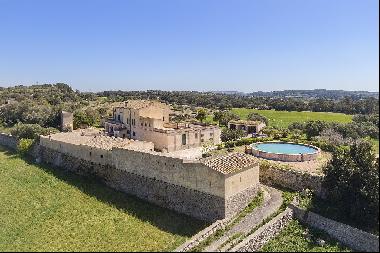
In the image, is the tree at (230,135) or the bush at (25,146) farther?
the tree at (230,135)

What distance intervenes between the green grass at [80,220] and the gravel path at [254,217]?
7.81ft

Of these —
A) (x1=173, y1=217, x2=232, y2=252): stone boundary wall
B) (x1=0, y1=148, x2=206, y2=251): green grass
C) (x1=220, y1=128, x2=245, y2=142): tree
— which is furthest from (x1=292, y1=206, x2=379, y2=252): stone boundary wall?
(x1=220, y1=128, x2=245, y2=142): tree

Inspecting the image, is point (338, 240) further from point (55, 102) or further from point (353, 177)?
point (55, 102)

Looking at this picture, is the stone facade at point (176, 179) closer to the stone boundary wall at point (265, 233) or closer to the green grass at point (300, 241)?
the stone boundary wall at point (265, 233)

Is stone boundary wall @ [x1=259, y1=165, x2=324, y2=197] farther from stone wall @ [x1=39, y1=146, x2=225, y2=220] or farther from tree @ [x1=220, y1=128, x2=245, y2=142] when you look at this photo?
tree @ [x1=220, y1=128, x2=245, y2=142]

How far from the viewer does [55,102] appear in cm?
9325

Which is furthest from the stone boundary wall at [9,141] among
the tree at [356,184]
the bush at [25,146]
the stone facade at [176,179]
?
the tree at [356,184]

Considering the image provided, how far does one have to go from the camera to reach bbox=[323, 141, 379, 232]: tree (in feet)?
69.6

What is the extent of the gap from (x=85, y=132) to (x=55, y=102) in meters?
53.8

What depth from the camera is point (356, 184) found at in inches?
870

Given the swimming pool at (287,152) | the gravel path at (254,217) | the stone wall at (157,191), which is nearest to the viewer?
the gravel path at (254,217)

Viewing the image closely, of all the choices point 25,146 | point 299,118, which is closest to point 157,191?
point 25,146

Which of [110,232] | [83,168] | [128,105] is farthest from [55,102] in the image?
[110,232]

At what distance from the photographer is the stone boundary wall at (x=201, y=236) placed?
19139 millimetres
